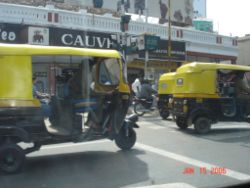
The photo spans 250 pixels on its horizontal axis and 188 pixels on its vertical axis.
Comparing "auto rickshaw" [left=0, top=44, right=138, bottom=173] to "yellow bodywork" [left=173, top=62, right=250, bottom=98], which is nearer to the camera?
"auto rickshaw" [left=0, top=44, right=138, bottom=173]

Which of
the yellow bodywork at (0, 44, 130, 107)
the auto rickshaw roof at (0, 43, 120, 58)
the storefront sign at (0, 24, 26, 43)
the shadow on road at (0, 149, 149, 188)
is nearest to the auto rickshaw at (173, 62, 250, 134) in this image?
the shadow on road at (0, 149, 149, 188)

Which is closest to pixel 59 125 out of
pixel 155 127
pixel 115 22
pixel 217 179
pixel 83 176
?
pixel 83 176

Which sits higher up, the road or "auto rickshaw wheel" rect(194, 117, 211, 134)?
"auto rickshaw wheel" rect(194, 117, 211, 134)

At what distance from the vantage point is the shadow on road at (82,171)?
20.8ft

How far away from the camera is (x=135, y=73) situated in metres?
22.7

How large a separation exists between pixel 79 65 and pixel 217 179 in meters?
3.68

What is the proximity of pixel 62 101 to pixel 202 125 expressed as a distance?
456 cm

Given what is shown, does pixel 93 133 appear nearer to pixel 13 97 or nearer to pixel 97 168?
pixel 97 168

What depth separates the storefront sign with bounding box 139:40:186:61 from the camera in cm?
2216

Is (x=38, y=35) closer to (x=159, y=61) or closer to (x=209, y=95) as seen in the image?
(x=159, y=61)

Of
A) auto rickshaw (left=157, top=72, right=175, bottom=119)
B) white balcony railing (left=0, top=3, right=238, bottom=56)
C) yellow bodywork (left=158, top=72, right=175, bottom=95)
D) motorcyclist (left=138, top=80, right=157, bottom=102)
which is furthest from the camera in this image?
white balcony railing (left=0, top=3, right=238, bottom=56)

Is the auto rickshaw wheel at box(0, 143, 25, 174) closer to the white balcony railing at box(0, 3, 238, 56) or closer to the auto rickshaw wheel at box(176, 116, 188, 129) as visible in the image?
the auto rickshaw wheel at box(176, 116, 188, 129)

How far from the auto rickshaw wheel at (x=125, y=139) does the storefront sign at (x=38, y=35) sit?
32.7 feet
